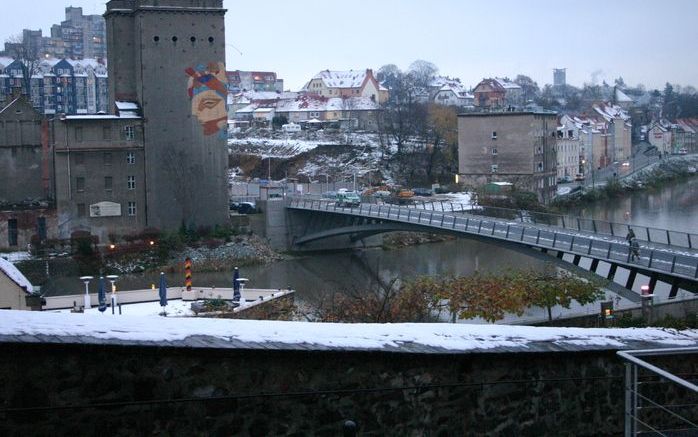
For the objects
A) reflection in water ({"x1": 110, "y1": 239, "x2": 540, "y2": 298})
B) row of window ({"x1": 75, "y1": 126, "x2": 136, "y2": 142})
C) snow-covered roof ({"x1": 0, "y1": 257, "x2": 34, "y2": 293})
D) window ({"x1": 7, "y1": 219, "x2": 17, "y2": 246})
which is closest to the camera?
snow-covered roof ({"x1": 0, "y1": 257, "x2": 34, "y2": 293})

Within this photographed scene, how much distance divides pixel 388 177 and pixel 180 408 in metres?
55.3

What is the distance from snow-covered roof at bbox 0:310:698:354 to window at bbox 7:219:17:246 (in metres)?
31.8

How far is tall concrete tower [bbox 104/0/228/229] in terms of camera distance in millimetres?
37594

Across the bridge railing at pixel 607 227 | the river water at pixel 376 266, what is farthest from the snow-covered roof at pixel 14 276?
the bridge railing at pixel 607 227

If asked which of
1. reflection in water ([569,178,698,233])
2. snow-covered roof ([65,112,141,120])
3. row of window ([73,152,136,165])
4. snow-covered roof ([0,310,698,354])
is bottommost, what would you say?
reflection in water ([569,178,698,233])

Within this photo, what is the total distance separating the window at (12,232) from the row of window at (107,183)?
8.33 ft

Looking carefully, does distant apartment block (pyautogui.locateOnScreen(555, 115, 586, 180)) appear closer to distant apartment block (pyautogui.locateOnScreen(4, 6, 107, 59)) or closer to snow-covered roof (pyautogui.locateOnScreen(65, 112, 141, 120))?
snow-covered roof (pyautogui.locateOnScreen(65, 112, 141, 120))

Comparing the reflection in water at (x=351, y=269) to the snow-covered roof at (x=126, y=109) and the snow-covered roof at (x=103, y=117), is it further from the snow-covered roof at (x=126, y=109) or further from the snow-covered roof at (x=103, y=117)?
the snow-covered roof at (x=126, y=109)

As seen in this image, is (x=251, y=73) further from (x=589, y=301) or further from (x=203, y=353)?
(x=203, y=353)

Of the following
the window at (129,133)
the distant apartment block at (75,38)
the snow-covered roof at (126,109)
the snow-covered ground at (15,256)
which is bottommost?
the snow-covered ground at (15,256)

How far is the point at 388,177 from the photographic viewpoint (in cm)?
6112

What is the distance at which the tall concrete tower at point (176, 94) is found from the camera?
37.6 metres

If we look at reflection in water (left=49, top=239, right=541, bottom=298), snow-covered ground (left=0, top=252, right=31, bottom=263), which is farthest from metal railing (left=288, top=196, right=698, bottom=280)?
snow-covered ground (left=0, top=252, right=31, bottom=263)

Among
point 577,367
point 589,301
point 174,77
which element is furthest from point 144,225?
point 577,367
